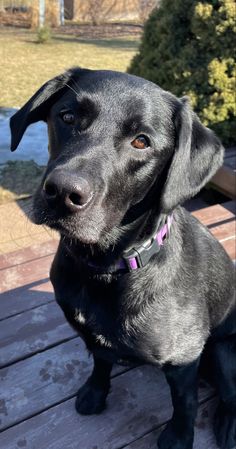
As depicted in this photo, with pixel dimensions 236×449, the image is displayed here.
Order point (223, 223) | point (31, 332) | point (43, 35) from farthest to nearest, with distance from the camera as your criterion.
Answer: point (43, 35)
point (223, 223)
point (31, 332)

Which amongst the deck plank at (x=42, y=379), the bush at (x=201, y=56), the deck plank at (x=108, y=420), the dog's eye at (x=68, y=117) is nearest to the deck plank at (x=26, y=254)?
the deck plank at (x=42, y=379)

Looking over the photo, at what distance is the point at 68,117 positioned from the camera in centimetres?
170

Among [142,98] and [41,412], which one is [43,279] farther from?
[142,98]

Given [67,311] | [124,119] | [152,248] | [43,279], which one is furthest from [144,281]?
[43,279]

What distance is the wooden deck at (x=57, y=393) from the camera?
206 centimetres

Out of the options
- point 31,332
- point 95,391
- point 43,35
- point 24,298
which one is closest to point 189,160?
point 95,391

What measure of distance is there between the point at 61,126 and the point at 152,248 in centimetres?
59

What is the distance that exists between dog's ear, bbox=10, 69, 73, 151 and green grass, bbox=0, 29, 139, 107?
5530 mm

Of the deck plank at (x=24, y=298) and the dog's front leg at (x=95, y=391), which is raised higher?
the dog's front leg at (x=95, y=391)

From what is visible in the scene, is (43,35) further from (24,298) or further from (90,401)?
(90,401)

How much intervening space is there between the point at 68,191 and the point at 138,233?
51 cm

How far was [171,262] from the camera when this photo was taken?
6.00 ft

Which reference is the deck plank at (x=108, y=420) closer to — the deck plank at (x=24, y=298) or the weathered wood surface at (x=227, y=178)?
the deck plank at (x=24, y=298)

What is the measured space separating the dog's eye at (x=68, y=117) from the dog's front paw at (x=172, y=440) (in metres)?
1.40
